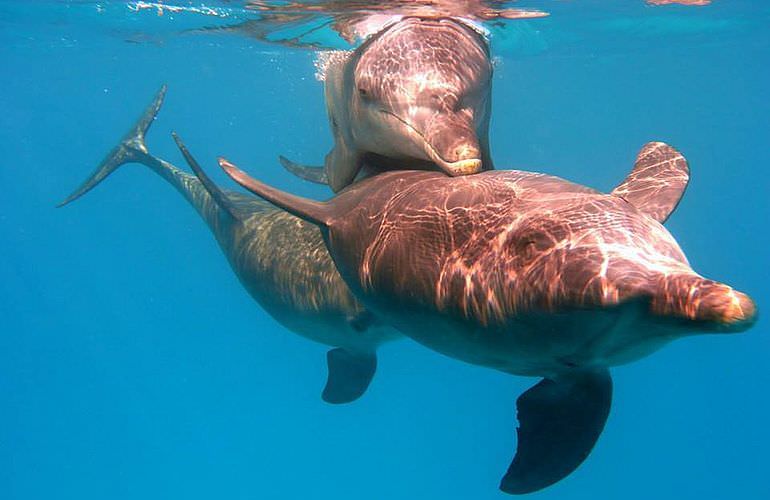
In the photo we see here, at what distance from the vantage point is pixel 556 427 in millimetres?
3555

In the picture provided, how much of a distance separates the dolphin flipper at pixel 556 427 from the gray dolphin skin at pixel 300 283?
3.10m

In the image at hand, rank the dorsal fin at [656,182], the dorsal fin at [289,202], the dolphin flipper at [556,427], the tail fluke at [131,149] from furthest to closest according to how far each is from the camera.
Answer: the tail fluke at [131,149] → the dorsal fin at [289,202] → the dorsal fin at [656,182] → the dolphin flipper at [556,427]

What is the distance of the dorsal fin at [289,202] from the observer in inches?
186

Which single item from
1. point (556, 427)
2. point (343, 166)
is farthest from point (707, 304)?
point (343, 166)

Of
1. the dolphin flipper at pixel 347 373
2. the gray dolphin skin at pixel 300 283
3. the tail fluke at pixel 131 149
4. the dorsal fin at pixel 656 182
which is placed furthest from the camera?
the tail fluke at pixel 131 149

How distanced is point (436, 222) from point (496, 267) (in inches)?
28.0

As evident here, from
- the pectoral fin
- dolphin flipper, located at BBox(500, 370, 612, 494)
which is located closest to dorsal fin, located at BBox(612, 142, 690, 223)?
dolphin flipper, located at BBox(500, 370, 612, 494)

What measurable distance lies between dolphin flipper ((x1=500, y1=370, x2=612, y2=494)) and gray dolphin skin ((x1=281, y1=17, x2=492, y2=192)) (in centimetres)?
161

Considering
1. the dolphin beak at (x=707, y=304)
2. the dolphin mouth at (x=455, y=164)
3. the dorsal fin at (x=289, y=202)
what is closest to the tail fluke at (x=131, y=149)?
the dorsal fin at (x=289, y=202)

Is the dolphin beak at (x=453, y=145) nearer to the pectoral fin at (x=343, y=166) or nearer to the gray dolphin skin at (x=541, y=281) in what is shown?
the gray dolphin skin at (x=541, y=281)

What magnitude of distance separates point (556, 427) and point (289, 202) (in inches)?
98.6

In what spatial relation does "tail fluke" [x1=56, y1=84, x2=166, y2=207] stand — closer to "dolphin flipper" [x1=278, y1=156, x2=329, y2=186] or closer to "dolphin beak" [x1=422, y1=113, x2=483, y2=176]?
"dolphin flipper" [x1=278, y1=156, x2=329, y2=186]

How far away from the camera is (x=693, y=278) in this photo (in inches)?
98.7

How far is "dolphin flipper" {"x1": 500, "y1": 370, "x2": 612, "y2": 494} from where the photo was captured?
3.47m
